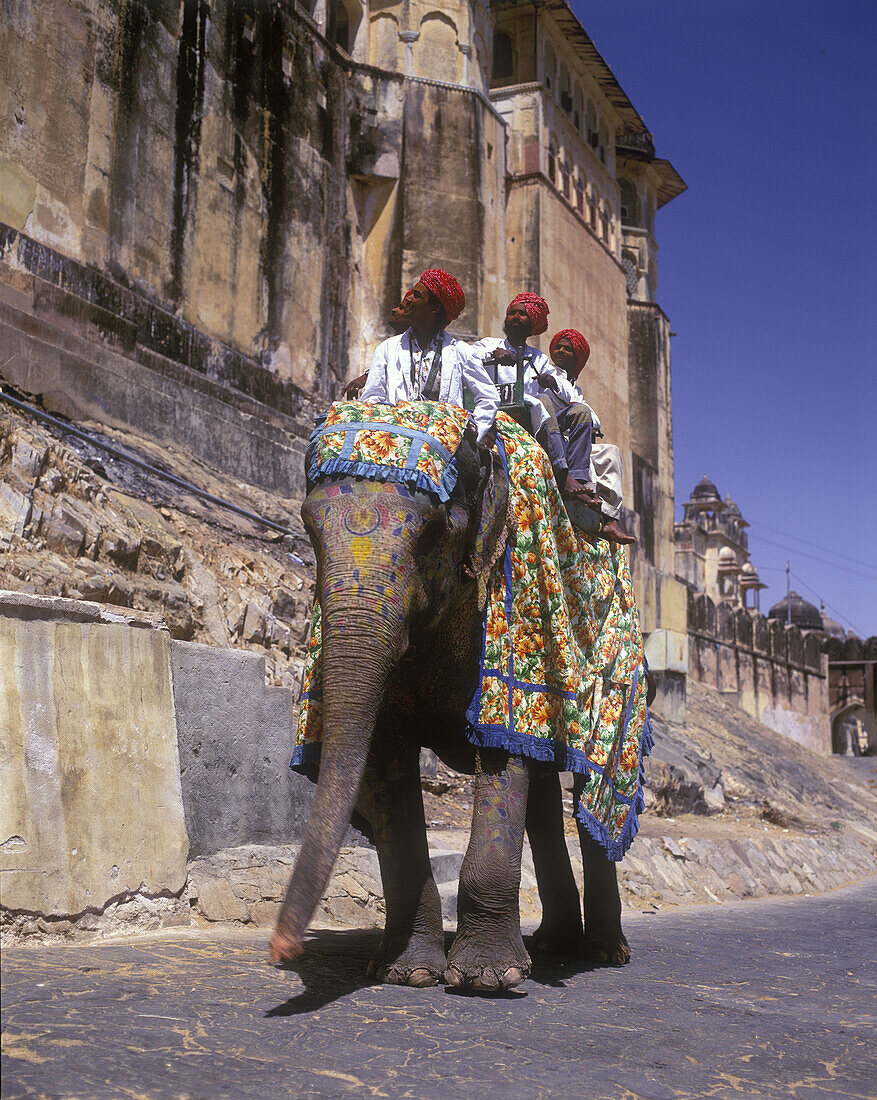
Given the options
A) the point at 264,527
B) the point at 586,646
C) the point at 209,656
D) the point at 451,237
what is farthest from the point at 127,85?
the point at 586,646

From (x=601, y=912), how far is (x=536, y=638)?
1636 millimetres

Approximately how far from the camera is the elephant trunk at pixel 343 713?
11.7 ft

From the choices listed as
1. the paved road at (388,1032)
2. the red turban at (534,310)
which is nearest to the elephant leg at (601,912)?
the paved road at (388,1032)

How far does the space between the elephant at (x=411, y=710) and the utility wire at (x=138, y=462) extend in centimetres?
392

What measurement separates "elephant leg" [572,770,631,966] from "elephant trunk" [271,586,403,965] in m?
1.71

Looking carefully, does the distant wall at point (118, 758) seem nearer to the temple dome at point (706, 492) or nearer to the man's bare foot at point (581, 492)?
the man's bare foot at point (581, 492)

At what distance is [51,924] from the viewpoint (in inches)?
177

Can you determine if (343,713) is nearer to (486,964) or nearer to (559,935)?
(486,964)

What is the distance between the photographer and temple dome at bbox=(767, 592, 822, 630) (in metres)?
66.1

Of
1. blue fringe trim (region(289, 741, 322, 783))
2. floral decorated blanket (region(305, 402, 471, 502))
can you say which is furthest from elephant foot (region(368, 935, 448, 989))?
floral decorated blanket (region(305, 402, 471, 502))

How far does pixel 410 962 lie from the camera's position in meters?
4.26

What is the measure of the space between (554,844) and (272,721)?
1651 mm

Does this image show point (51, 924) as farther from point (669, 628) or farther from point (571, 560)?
point (669, 628)

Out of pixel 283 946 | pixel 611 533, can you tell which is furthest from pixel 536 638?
pixel 283 946
